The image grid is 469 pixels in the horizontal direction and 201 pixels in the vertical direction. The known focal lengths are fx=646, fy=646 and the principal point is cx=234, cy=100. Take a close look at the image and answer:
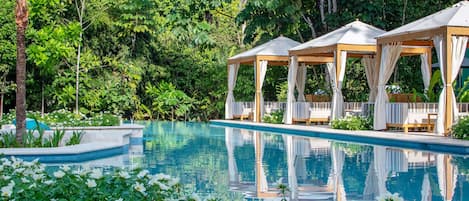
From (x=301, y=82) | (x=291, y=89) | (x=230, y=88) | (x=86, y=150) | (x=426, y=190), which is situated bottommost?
(x=426, y=190)

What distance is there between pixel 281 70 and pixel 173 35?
4.38 metres

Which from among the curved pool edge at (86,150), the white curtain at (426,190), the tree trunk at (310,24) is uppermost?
the tree trunk at (310,24)

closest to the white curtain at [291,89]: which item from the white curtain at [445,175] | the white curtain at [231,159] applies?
the white curtain at [231,159]

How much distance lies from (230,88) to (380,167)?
14744 millimetres

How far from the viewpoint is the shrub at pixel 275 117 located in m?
20.9

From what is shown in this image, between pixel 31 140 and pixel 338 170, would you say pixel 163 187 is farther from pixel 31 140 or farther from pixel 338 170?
pixel 31 140

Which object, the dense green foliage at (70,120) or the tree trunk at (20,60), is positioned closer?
Result: the tree trunk at (20,60)

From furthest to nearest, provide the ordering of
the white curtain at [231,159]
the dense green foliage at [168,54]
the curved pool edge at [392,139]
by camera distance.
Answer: the dense green foliage at [168,54] < the curved pool edge at [392,139] < the white curtain at [231,159]

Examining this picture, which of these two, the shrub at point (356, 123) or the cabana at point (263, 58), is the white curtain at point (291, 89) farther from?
the shrub at point (356, 123)

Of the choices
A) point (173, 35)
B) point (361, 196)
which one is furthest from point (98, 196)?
point (173, 35)

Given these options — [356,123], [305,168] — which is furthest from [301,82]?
[305,168]

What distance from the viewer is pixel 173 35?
2489cm

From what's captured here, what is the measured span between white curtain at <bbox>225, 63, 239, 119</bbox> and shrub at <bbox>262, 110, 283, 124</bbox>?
9.57 feet

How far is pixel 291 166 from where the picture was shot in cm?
989
